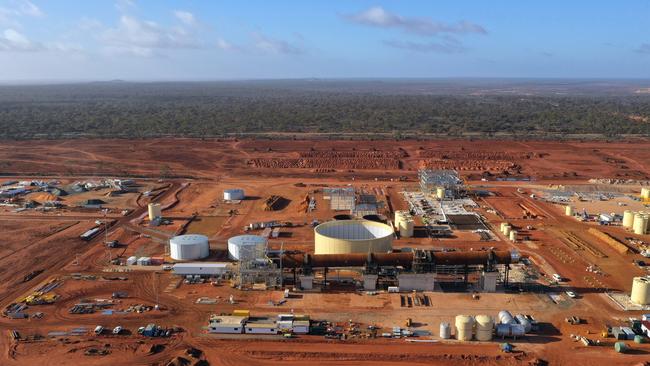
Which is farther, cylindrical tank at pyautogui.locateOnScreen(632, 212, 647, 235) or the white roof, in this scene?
cylindrical tank at pyautogui.locateOnScreen(632, 212, 647, 235)

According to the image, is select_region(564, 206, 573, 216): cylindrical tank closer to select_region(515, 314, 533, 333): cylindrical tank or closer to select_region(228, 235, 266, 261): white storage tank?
select_region(515, 314, 533, 333): cylindrical tank

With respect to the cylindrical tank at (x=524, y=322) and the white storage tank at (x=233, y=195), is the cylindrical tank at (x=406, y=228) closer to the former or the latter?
the cylindrical tank at (x=524, y=322)

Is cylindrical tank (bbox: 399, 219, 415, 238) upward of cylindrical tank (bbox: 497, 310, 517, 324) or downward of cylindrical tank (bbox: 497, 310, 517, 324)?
upward

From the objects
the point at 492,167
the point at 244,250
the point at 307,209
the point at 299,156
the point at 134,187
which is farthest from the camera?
the point at 299,156

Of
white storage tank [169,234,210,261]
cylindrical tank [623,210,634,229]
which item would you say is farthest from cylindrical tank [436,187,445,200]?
white storage tank [169,234,210,261]

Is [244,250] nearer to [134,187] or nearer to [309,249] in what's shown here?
[309,249]

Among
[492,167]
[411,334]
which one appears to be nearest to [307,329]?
[411,334]
